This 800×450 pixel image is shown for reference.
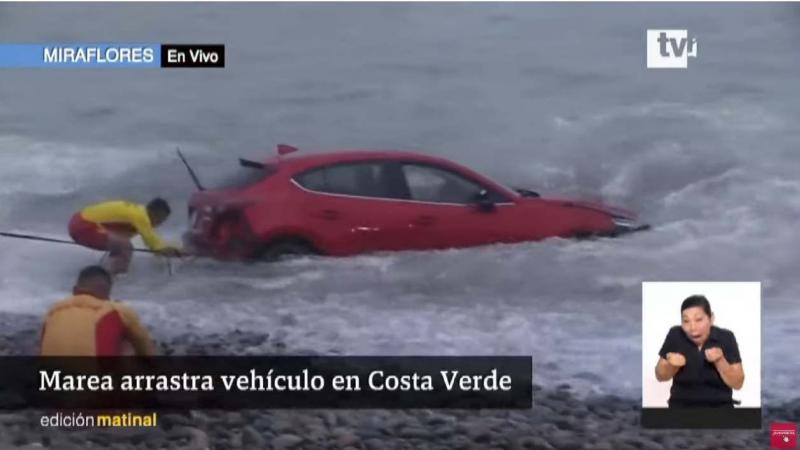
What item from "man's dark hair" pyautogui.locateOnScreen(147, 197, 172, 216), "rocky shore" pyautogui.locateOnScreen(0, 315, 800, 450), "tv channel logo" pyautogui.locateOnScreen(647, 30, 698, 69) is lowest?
"rocky shore" pyautogui.locateOnScreen(0, 315, 800, 450)

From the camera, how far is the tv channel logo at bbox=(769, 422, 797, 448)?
4281 millimetres

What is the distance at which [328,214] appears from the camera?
4.23 m

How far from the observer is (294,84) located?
13.8 feet

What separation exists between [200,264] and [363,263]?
1.67ft

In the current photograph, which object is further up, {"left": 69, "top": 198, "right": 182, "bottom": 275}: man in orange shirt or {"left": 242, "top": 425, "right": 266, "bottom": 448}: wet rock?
{"left": 69, "top": 198, "right": 182, "bottom": 275}: man in orange shirt

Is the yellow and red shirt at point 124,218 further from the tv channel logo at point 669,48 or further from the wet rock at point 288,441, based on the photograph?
the tv channel logo at point 669,48

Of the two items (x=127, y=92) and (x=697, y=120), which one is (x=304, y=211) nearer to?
(x=127, y=92)

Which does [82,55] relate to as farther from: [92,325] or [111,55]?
[92,325]

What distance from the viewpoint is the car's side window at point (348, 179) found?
4230mm

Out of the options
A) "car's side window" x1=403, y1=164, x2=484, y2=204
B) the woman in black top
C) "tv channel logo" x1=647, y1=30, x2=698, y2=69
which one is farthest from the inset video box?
the woman in black top

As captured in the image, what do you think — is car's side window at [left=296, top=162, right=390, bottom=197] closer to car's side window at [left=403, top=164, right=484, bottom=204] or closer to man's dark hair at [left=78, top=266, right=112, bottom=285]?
car's side window at [left=403, top=164, right=484, bottom=204]

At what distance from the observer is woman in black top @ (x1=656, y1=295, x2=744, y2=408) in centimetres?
426

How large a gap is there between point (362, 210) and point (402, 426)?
0.69 m

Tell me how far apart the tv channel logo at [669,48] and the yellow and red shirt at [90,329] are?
1797 mm
